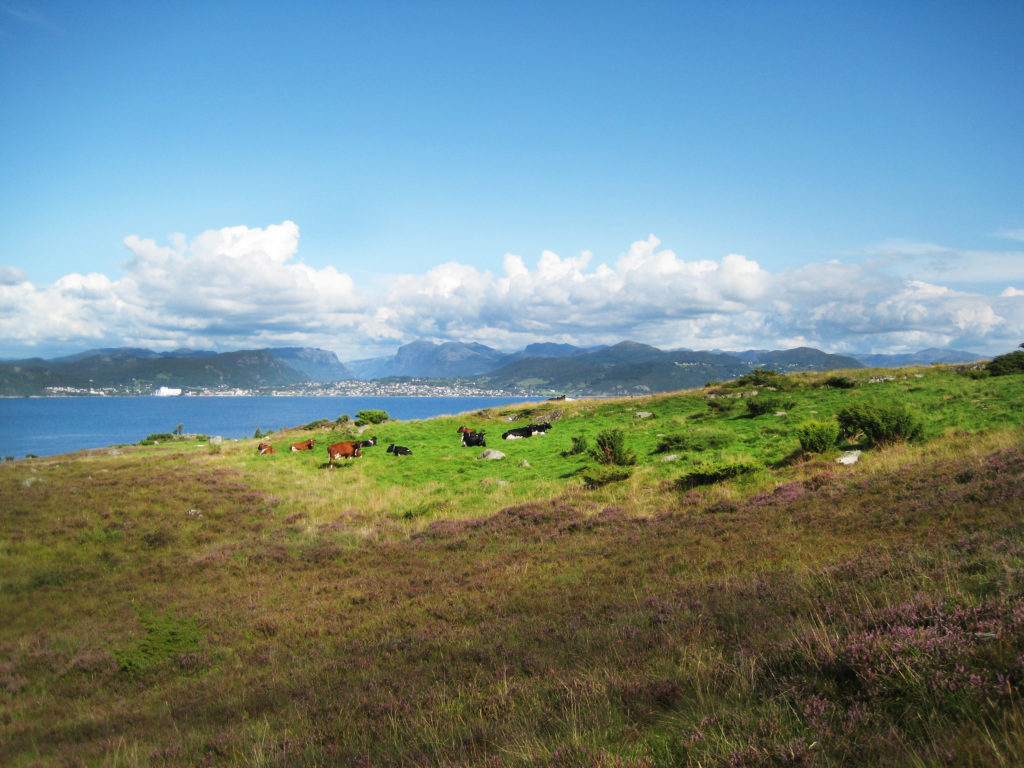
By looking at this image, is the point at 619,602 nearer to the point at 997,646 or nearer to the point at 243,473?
the point at 997,646

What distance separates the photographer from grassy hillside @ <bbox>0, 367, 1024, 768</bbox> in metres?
3.73

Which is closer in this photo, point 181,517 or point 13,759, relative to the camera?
point 13,759

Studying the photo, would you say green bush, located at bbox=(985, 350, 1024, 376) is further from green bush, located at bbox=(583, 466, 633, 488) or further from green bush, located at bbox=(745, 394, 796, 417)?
green bush, located at bbox=(583, 466, 633, 488)

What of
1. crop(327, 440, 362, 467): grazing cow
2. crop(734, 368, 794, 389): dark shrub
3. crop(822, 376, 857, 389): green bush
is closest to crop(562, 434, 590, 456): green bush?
crop(327, 440, 362, 467): grazing cow

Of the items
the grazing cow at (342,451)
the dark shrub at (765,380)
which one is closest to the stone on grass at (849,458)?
the dark shrub at (765,380)

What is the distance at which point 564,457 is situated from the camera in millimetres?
23641

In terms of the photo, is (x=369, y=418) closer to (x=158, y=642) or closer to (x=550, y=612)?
(x=158, y=642)

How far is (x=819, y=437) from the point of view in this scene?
664 inches

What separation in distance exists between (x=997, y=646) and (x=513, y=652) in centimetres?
506

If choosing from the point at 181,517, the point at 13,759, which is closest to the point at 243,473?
the point at 181,517

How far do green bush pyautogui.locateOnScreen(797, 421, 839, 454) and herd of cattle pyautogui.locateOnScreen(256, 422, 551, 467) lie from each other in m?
16.3

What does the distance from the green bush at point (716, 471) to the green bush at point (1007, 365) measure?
2161cm

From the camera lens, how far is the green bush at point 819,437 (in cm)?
1677

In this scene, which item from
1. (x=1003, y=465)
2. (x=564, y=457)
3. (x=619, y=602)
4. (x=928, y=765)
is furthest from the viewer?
(x=564, y=457)
